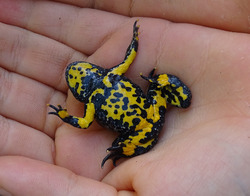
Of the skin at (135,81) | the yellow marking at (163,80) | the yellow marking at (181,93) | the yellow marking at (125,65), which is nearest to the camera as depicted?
the skin at (135,81)

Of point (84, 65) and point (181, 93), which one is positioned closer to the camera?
point (181, 93)

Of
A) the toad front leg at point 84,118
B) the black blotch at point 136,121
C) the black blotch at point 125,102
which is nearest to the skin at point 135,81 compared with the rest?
the toad front leg at point 84,118

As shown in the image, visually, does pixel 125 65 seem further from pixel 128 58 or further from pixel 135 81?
pixel 135 81

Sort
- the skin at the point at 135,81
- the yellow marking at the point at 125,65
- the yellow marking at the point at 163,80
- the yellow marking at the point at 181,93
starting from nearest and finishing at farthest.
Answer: the skin at the point at 135,81 → the yellow marking at the point at 181,93 → the yellow marking at the point at 163,80 → the yellow marking at the point at 125,65

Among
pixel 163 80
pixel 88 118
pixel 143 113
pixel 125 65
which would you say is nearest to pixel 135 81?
pixel 125 65

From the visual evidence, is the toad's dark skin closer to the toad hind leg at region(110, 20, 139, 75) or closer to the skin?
the toad hind leg at region(110, 20, 139, 75)

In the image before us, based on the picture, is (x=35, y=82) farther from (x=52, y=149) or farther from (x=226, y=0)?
(x=226, y=0)

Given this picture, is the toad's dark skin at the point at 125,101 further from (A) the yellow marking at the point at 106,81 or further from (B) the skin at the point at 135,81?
(B) the skin at the point at 135,81
